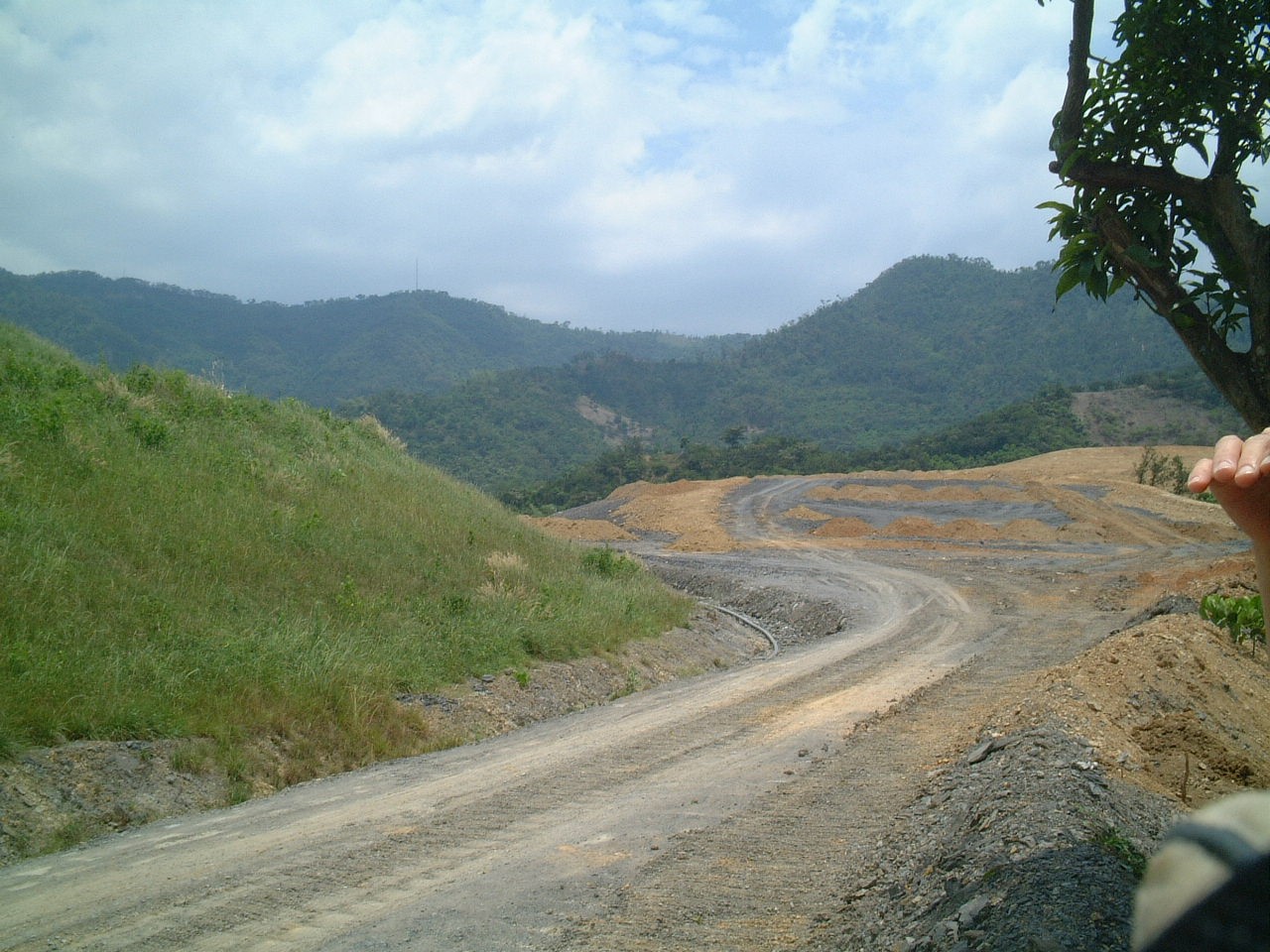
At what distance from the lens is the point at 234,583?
11617 millimetres

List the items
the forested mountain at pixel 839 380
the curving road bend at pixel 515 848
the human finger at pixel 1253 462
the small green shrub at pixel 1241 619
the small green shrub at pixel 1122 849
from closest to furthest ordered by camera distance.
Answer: the human finger at pixel 1253 462 → the small green shrub at pixel 1122 849 → the curving road bend at pixel 515 848 → the small green shrub at pixel 1241 619 → the forested mountain at pixel 839 380

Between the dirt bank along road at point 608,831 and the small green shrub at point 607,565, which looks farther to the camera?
the small green shrub at point 607,565

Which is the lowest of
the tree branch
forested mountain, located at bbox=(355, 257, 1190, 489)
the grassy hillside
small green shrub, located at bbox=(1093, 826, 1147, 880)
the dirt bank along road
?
Result: the dirt bank along road

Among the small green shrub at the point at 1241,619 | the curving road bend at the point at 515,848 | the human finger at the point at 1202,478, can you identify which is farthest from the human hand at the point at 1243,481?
the small green shrub at the point at 1241,619

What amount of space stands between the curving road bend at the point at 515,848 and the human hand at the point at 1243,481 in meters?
3.16

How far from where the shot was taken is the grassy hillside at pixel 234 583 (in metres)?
8.49

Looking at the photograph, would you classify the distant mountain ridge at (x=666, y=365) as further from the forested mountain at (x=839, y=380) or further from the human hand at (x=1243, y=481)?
the human hand at (x=1243, y=481)

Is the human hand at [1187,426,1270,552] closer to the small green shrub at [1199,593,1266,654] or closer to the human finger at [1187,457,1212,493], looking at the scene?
the human finger at [1187,457,1212,493]

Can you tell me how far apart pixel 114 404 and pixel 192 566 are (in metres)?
6.06

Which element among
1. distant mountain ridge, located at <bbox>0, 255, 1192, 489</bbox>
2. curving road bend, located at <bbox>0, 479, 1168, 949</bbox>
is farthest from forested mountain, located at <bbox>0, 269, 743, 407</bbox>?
curving road bend, located at <bbox>0, 479, 1168, 949</bbox>

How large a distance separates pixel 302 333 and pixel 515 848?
404 feet

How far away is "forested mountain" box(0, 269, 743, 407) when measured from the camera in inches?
2216

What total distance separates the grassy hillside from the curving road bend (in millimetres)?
1320

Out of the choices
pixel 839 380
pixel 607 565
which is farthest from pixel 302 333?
pixel 607 565
